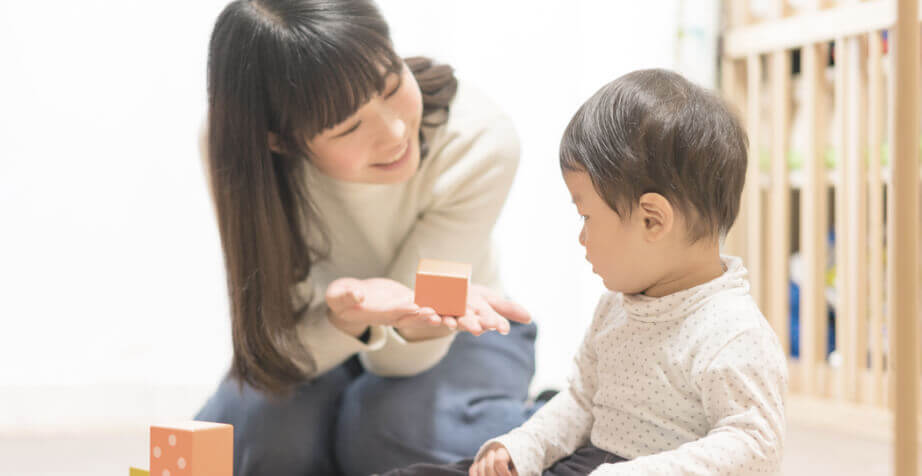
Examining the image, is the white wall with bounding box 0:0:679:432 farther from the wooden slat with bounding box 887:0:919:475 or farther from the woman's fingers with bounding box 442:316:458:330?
the wooden slat with bounding box 887:0:919:475

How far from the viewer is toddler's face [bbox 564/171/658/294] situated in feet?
2.34

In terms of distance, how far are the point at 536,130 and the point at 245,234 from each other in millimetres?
1118

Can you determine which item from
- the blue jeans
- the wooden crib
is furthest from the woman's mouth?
the wooden crib

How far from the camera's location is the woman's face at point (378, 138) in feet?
3.12

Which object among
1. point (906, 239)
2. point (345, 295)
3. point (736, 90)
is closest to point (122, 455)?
point (345, 295)

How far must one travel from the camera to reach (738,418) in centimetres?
64

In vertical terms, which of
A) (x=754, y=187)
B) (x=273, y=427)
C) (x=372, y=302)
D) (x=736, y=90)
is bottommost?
(x=273, y=427)

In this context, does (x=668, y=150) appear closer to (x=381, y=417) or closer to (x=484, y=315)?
(x=484, y=315)

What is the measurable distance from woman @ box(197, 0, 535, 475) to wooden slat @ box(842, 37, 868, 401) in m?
0.86

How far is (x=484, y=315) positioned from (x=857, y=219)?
1247mm

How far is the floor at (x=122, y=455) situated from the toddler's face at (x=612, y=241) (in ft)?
2.69

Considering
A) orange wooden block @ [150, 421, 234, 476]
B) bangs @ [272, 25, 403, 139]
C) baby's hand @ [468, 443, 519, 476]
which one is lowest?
baby's hand @ [468, 443, 519, 476]

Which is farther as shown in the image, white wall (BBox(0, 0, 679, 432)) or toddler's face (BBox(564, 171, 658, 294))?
white wall (BBox(0, 0, 679, 432))

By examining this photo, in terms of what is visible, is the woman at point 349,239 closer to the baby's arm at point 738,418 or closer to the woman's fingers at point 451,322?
the woman's fingers at point 451,322
